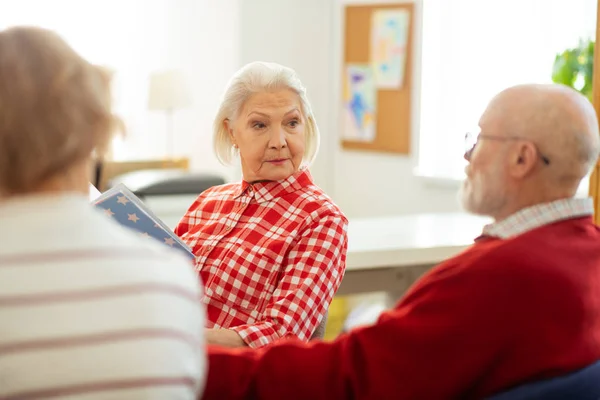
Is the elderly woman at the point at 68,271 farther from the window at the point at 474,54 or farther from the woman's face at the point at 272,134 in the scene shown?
the window at the point at 474,54

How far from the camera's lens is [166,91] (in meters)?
6.99

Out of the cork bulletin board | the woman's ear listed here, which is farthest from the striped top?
the cork bulletin board

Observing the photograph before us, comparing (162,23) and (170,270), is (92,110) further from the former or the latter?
(162,23)

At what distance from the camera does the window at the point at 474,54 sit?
522 cm

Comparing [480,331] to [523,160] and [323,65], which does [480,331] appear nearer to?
[523,160]

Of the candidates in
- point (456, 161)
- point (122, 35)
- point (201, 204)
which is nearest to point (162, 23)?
point (122, 35)

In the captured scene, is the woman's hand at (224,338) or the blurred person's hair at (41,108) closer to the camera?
the blurred person's hair at (41,108)

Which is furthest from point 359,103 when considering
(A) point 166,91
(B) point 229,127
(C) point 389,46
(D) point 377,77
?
(B) point 229,127

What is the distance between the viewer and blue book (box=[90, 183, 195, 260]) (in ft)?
5.92

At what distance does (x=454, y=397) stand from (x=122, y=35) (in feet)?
21.0

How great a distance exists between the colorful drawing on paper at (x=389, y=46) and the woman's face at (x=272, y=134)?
421 centimetres

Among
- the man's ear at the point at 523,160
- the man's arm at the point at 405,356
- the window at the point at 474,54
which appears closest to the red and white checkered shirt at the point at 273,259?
the man's arm at the point at 405,356

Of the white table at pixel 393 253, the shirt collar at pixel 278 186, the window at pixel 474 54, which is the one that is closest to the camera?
the shirt collar at pixel 278 186

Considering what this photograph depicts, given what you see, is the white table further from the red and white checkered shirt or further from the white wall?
the white wall
